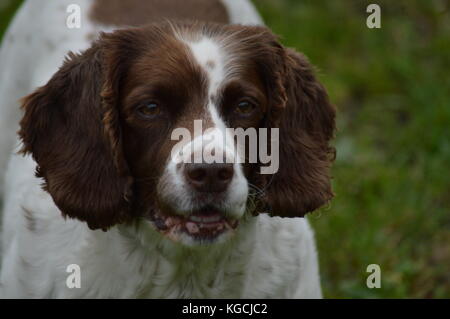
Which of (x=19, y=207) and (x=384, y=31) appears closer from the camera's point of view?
(x=19, y=207)

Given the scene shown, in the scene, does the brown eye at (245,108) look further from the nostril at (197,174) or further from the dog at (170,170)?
the nostril at (197,174)

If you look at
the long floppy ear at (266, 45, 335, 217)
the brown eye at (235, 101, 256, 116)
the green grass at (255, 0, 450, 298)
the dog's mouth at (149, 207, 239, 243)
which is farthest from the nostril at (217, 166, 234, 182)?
the green grass at (255, 0, 450, 298)

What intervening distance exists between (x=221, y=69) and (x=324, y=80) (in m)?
3.47

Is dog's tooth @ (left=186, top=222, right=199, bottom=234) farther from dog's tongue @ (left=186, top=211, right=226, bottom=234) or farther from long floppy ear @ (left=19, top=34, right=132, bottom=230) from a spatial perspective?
long floppy ear @ (left=19, top=34, right=132, bottom=230)

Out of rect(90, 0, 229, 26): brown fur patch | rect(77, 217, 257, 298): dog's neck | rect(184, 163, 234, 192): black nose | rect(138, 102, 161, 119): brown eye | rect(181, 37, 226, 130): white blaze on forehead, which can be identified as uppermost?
rect(90, 0, 229, 26): brown fur patch

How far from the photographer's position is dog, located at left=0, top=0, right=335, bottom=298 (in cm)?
382

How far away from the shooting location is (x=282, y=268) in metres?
4.41

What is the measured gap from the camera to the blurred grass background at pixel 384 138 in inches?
216

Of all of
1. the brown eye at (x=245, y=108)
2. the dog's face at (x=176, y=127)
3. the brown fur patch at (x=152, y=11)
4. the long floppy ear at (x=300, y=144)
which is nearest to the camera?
the dog's face at (x=176, y=127)

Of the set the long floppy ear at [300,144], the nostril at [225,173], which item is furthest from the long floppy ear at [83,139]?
the long floppy ear at [300,144]

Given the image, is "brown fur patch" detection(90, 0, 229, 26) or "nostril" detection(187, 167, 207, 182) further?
"brown fur patch" detection(90, 0, 229, 26)

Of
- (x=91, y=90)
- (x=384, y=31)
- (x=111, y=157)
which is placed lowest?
(x=111, y=157)

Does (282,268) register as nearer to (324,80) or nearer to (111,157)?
(111,157)
